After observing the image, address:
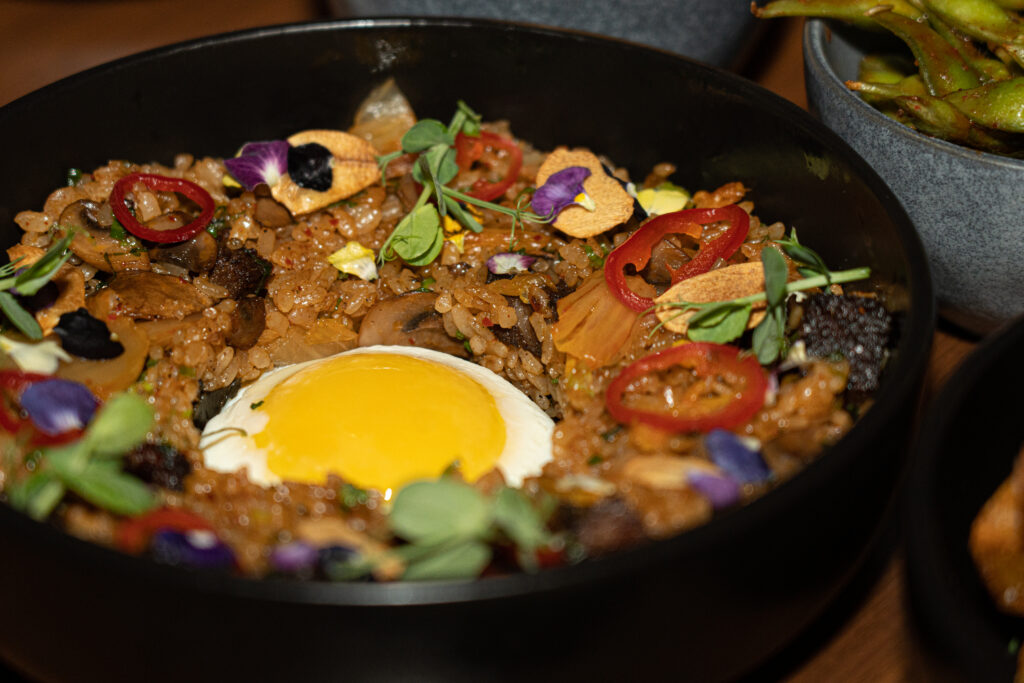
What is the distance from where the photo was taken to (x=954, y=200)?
1.53m

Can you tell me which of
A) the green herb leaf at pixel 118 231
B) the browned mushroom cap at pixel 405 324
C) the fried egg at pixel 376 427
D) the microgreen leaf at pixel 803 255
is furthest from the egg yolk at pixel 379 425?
the microgreen leaf at pixel 803 255

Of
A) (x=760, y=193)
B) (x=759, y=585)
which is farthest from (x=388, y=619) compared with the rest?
(x=760, y=193)

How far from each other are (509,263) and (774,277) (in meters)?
→ 0.49

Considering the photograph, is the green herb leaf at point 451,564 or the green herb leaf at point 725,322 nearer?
the green herb leaf at point 451,564

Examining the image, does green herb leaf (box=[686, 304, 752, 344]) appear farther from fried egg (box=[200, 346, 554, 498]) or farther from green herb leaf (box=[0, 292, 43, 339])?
green herb leaf (box=[0, 292, 43, 339])

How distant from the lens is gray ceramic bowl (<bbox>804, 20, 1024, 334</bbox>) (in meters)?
1.48

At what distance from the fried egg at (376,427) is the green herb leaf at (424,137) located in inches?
18.5

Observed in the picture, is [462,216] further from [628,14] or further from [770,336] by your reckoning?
[628,14]

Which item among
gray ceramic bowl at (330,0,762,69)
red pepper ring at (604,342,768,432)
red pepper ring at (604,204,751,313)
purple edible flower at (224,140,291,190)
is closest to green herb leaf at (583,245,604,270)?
red pepper ring at (604,204,751,313)

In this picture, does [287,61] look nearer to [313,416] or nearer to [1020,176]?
[313,416]

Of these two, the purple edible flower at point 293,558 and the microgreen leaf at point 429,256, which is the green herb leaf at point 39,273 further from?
the purple edible flower at point 293,558

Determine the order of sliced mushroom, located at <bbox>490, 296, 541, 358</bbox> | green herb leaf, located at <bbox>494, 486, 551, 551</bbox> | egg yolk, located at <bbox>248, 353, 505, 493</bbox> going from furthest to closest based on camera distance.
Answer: sliced mushroom, located at <bbox>490, 296, 541, 358</bbox> < egg yolk, located at <bbox>248, 353, 505, 493</bbox> < green herb leaf, located at <bbox>494, 486, 551, 551</bbox>

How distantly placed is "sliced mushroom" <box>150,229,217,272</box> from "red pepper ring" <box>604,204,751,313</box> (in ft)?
2.28

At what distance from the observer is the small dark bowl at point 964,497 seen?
0.93 metres
